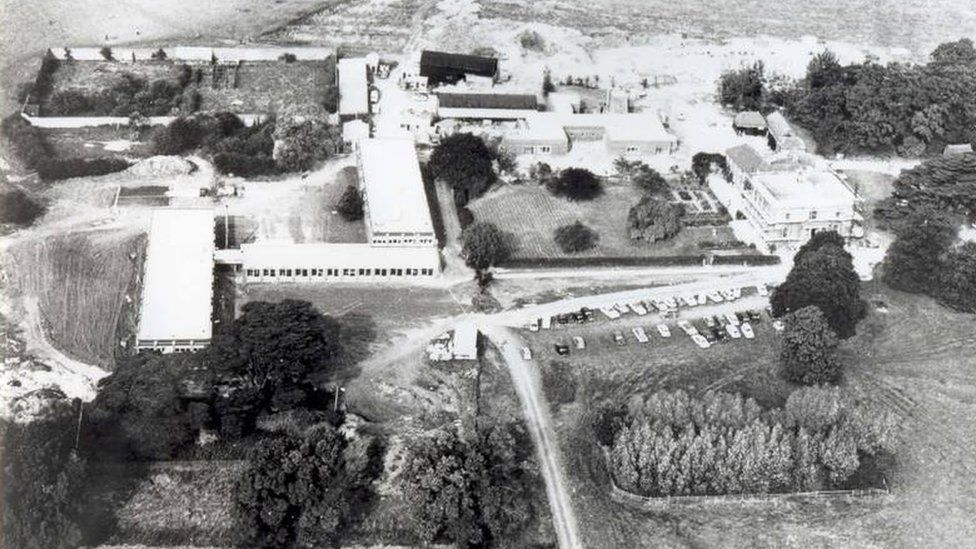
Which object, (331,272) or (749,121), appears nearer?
(331,272)

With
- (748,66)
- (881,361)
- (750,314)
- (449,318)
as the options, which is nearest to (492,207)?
(449,318)

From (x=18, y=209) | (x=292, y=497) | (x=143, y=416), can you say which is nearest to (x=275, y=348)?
(x=143, y=416)

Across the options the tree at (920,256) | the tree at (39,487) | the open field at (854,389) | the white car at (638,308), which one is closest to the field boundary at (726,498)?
the open field at (854,389)

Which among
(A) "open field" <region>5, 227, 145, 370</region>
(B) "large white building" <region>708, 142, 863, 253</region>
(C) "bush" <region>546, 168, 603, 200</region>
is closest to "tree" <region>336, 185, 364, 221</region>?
(A) "open field" <region>5, 227, 145, 370</region>

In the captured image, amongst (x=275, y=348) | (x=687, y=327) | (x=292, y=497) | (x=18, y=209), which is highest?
(x=275, y=348)

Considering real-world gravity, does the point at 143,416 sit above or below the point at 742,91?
below

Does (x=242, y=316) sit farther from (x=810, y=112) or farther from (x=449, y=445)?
(x=810, y=112)

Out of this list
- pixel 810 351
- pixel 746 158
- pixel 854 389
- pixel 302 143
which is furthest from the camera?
pixel 746 158

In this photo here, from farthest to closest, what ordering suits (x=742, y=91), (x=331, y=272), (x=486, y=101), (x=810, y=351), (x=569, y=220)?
(x=742, y=91), (x=486, y=101), (x=569, y=220), (x=331, y=272), (x=810, y=351)

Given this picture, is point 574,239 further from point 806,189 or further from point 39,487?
point 39,487
